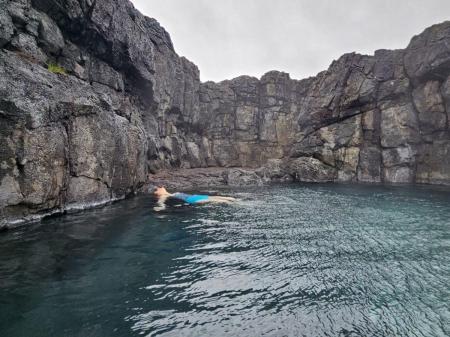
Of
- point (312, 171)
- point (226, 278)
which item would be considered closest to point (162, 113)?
point (312, 171)

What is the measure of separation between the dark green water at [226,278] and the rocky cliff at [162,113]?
461cm

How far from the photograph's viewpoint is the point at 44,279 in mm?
7938

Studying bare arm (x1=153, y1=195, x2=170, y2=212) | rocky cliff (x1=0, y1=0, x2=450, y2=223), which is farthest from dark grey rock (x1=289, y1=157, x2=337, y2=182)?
bare arm (x1=153, y1=195, x2=170, y2=212)

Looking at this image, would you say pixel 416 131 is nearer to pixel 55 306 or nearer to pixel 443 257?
pixel 443 257

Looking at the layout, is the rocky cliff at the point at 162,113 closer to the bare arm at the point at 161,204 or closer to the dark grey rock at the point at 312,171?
the dark grey rock at the point at 312,171

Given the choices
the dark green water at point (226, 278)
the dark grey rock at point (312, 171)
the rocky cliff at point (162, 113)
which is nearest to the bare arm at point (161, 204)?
the rocky cliff at point (162, 113)

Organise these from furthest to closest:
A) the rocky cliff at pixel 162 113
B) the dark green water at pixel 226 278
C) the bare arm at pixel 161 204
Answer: the bare arm at pixel 161 204
the rocky cliff at pixel 162 113
the dark green water at pixel 226 278

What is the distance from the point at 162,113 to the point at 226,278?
4415 cm

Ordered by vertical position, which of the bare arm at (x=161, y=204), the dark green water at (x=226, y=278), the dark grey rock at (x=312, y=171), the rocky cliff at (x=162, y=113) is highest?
the rocky cliff at (x=162, y=113)

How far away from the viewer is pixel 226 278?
8.25 m

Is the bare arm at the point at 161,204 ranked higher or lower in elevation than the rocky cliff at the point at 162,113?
lower

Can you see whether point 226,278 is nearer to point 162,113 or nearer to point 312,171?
point 312,171

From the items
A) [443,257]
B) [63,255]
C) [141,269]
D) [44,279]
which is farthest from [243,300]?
[443,257]

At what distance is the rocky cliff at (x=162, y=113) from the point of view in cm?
1459
